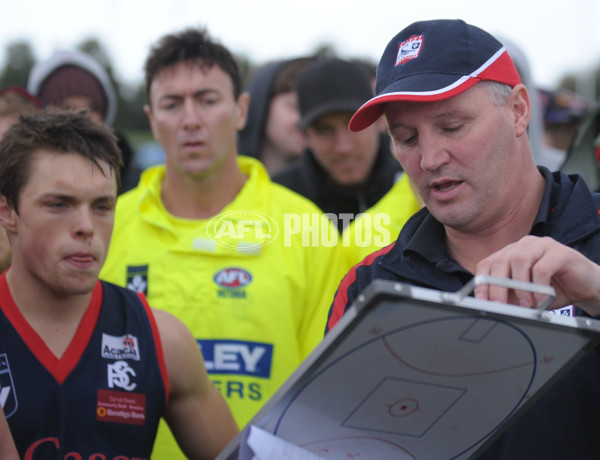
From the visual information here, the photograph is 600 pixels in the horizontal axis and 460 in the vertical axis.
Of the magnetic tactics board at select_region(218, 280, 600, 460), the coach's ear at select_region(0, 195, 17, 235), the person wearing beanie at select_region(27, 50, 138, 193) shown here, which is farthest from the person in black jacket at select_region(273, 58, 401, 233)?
the magnetic tactics board at select_region(218, 280, 600, 460)

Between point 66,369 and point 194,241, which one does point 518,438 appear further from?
point 194,241

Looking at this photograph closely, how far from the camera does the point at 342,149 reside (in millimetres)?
3967

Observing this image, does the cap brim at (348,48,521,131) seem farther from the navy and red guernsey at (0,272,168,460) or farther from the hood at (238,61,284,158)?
the hood at (238,61,284,158)

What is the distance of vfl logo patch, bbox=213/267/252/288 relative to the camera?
10.6ft

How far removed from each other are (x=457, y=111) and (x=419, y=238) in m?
0.37

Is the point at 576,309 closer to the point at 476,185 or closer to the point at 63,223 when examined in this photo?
the point at 476,185

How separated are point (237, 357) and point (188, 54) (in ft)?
4.67

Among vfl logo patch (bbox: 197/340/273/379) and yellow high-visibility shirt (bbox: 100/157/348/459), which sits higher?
yellow high-visibility shirt (bbox: 100/157/348/459)

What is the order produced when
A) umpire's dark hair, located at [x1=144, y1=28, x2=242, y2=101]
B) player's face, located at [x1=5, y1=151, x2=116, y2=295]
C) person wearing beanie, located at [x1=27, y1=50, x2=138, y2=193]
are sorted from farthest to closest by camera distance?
1. person wearing beanie, located at [x1=27, y1=50, x2=138, y2=193]
2. umpire's dark hair, located at [x1=144, y1=28, x2=242, y2=101]
3. player's face, located at [x1=5, y1=151, x2=116, y2=295]

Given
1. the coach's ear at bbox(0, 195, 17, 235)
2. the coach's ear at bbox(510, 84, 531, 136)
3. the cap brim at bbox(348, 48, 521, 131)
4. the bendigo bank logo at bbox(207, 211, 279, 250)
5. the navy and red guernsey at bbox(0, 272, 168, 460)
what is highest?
the cap brim at bbox(348, 48, 521, 131)

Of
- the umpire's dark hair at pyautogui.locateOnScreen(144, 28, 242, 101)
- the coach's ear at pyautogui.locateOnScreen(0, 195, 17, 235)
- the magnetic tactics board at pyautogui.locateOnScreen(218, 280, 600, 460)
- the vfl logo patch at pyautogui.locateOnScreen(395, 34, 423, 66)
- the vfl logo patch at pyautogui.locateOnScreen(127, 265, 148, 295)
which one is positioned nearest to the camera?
the magnetic tactics board at pyautogui.locateOnScreen(218, 280, 600, 460)

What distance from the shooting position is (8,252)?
115 inches

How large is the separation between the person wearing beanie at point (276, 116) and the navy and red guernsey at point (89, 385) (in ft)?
7.62

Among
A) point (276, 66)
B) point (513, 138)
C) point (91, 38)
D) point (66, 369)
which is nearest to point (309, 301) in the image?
point (66, 369)
